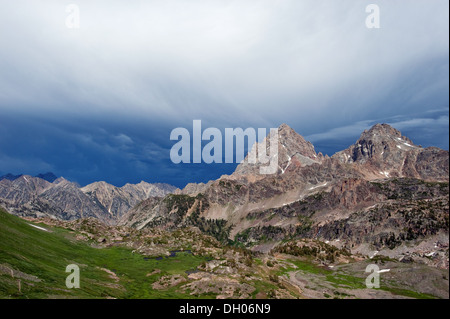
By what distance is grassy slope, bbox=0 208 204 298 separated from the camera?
5362cm

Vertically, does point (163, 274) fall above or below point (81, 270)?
below

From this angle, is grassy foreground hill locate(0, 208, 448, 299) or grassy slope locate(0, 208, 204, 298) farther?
grassy foreground hill locate(0, 208, 448, 299)

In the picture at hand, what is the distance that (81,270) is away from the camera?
284 feet

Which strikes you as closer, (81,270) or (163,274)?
(81,270)

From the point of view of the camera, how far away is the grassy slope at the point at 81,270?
5362 cm

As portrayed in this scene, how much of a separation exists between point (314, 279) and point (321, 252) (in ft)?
248

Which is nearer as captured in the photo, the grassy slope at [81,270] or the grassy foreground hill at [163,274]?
the grassy slope at [81,270]

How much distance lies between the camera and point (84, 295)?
58469 mm
